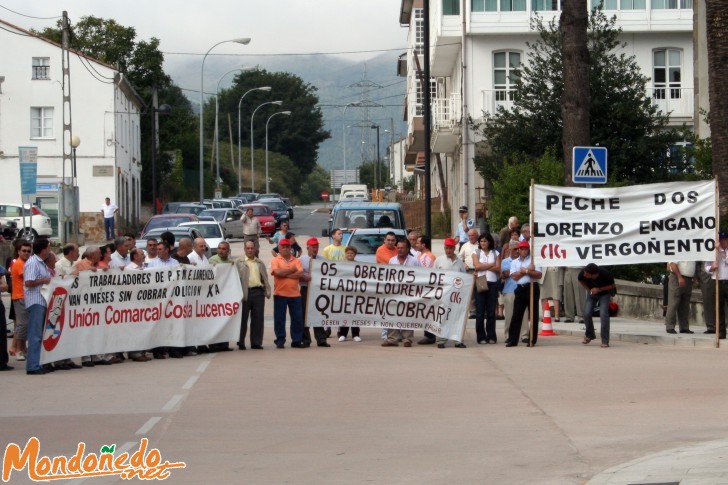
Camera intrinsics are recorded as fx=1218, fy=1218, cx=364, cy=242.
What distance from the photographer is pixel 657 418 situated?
12648mm

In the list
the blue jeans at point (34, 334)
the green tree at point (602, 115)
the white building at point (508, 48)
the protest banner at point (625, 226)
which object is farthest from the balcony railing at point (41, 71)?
the blue jeans at point (34, 334)

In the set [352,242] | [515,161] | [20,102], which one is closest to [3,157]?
[20,102]

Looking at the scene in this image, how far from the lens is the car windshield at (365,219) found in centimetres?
3159

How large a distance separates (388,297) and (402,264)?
64cm

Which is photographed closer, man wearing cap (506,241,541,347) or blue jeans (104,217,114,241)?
man wearing cap (506,241,541,347)

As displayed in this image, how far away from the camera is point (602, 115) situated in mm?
38250

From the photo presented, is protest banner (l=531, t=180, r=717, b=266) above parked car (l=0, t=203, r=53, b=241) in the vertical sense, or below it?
below

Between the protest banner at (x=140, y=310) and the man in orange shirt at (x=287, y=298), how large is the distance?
0.65 meters

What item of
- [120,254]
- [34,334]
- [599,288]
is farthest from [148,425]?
[599,288]

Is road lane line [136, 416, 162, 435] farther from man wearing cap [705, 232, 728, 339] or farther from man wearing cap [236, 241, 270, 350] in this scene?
man wearing cap [705, 232, 728, 339]

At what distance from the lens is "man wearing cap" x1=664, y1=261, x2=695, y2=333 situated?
21.0 metres

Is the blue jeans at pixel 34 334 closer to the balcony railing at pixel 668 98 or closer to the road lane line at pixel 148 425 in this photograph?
the road lane line at pixel 148 425

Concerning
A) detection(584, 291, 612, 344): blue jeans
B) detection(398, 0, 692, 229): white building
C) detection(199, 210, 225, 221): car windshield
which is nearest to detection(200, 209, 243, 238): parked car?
detection(199, 210, 225, 221): car windshield

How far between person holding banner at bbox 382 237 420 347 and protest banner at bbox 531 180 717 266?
7.52 ft
